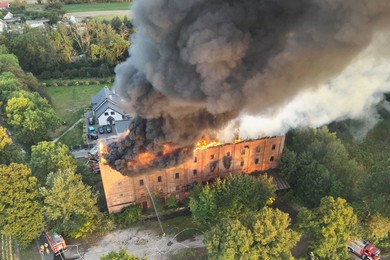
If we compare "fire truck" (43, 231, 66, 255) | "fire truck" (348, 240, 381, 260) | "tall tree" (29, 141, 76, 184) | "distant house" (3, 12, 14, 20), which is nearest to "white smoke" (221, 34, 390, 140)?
"fire truck" (348, 240, 381, 260)

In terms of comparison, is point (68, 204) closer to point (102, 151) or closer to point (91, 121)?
point (102, 151)

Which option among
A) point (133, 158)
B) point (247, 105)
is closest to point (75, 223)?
point (133, 158)

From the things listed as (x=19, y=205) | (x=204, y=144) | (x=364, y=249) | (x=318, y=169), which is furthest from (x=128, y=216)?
(x=364, y=249)

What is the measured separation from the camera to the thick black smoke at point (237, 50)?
19516 mm

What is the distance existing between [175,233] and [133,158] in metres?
6.86

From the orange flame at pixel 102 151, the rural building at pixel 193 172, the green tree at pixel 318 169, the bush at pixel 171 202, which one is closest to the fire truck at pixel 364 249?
the green tree at pixel 318 169

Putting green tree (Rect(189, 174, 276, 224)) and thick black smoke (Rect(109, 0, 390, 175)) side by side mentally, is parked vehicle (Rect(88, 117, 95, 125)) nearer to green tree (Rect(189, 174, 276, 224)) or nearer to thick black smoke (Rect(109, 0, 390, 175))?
thick black smoke (Rect(109, 0, 390, 175))

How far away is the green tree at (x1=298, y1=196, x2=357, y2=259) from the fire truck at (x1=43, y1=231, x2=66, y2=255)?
1728 centimetres

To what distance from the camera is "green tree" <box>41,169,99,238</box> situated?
1027 inches

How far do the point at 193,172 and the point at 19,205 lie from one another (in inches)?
519

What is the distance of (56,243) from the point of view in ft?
87.8

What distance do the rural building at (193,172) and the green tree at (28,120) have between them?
1309 cm

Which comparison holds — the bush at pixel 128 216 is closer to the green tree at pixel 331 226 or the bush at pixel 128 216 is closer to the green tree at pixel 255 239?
the green tree at pixel 255 239

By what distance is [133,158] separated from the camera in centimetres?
2719
